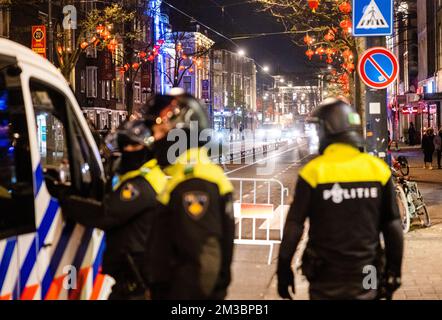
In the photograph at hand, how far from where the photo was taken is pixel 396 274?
385cm

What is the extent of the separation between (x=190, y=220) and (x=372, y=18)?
7.22 metres

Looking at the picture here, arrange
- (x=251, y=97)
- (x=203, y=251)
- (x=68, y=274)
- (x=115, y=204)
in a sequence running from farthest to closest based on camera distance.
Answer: (x=251, y=97) < (x=68, y=274) < (x=115, y=204) < (x=203, y=251)


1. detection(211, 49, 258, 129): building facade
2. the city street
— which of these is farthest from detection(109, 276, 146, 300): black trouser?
detection(211, 49, 258, 129): building facade

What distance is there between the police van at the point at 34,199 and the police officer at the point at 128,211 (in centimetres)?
26

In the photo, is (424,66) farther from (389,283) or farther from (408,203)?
(389,283)

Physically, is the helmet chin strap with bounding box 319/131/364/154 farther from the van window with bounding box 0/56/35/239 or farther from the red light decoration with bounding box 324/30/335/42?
the red light decoration with bounding box 324/30/335/42

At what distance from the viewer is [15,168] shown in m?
3.92

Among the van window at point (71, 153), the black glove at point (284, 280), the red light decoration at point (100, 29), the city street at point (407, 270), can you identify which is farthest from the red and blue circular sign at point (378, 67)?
the red light decoration at point (100, 29)

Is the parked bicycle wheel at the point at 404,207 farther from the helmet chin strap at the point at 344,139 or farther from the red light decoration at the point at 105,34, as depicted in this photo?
the red light decoration at the point at 105,34

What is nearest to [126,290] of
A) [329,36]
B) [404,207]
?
[404,207]

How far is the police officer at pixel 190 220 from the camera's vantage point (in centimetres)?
306
